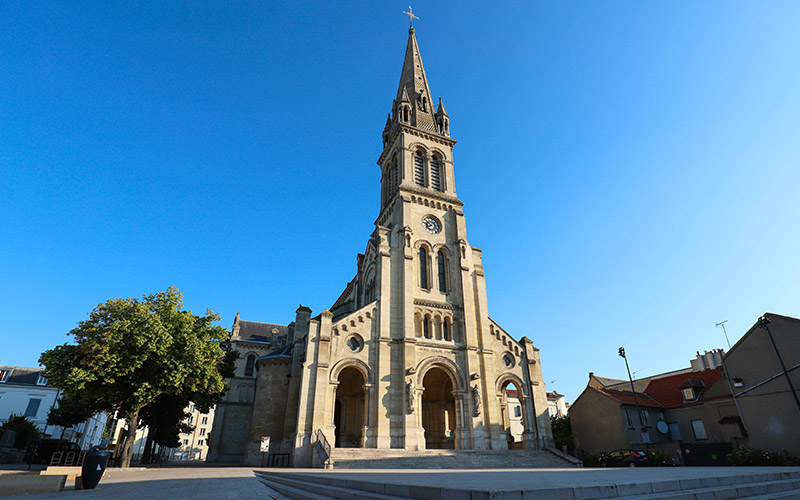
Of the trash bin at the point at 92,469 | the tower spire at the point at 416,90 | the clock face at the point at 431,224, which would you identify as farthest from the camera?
the tower spire at the point at 416,90

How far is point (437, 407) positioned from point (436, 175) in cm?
2159

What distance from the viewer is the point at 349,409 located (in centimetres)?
3189

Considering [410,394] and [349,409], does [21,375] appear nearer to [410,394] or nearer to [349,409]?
[349,409]

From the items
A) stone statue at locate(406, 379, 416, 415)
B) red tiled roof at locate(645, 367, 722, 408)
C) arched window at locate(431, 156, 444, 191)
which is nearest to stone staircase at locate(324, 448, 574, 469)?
stone statue at locate(406, 379, 416, 415)

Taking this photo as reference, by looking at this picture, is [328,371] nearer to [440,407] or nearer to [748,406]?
[440,407]

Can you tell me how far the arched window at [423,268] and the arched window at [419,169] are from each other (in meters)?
7.42

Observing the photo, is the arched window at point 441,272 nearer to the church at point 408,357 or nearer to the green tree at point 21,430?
the church at point 408,357

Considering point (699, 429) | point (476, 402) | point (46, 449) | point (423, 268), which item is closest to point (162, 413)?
point (46, 449)

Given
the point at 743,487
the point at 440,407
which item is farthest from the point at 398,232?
the point at 743,487

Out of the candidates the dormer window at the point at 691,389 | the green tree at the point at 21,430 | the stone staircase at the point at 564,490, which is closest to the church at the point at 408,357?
the dormer window at the point at 691,389

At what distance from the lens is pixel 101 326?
21766 mm

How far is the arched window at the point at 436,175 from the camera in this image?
127 ft

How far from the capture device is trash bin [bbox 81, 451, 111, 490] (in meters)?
11.3

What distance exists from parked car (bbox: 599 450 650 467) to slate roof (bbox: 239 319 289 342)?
1565 inches
